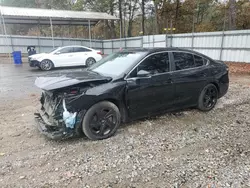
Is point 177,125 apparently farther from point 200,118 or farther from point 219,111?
point 219,111

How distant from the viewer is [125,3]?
91.6ft

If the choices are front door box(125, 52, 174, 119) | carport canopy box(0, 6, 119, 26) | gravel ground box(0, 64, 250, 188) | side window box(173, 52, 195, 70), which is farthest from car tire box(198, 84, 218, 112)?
carport canopy box(0, 6, 119, 26)

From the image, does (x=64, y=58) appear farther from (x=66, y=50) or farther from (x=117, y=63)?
(x=117, y=63)

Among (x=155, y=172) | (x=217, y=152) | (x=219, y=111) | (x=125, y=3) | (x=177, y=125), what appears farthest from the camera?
(x=125, y=3)

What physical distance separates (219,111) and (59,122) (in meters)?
3.73

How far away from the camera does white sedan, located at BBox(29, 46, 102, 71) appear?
39.7 ft

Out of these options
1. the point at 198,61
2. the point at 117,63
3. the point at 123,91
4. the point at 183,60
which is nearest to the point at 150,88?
the point at 123,91

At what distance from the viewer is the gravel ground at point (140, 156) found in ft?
8.14

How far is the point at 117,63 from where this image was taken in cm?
409

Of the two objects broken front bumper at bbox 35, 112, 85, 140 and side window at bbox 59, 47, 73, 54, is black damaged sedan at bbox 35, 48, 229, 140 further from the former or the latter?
side window at bbox 59, 47, 73, 54

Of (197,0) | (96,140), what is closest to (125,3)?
(197,0)

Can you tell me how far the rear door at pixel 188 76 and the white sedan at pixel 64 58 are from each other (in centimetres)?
966

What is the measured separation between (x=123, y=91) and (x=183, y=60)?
68.9 inches

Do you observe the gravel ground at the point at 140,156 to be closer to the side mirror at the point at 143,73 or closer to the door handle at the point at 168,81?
the door handle at the point at 168,81
